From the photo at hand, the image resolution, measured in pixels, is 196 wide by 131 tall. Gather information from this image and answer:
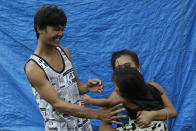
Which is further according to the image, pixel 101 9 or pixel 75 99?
pixel 101 9

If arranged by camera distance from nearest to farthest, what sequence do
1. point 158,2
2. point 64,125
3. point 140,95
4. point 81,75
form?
point 140,95, point 64,125, point 158,2, point 81,75

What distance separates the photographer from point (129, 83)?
4.99ft

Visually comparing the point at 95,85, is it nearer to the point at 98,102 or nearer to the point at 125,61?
the point at 125,61

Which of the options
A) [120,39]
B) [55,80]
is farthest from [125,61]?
[120,39]

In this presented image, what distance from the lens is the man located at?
181 centimetres

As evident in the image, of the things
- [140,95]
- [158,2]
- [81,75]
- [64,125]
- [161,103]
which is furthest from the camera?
[81,75]

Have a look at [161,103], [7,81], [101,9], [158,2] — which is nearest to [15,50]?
[7,81]

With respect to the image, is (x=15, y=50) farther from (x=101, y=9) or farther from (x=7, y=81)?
(x=101, y=9)

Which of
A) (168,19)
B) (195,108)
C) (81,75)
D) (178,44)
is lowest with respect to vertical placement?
(195,108)

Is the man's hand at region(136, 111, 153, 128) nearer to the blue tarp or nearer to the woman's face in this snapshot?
the woman's face

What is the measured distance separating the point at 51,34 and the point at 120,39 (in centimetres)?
128

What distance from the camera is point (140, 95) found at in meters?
1.58

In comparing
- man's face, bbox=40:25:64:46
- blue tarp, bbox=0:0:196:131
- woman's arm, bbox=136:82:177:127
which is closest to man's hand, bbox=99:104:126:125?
woman's arm, bbox=136:82:177:127

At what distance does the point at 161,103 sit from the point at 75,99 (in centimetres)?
63
